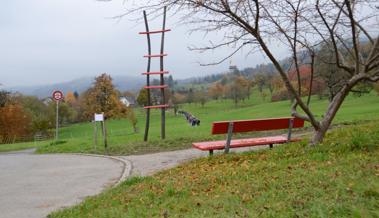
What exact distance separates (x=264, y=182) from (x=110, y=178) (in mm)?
5019

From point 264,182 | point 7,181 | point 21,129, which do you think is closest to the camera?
point 264,182

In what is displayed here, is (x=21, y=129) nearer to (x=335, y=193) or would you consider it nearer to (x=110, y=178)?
(x=110, y=178)

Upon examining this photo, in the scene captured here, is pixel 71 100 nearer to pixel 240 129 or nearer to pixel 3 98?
pixel 3 98

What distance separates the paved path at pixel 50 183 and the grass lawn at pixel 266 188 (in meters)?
0.90

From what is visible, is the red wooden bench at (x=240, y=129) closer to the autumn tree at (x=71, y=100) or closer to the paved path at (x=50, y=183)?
the paved path at (x=50, y=183)

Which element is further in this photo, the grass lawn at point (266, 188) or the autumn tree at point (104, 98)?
the autumn tree at point (104, 98)

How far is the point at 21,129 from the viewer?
6462 cm

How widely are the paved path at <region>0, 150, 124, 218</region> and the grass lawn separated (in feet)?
2.96

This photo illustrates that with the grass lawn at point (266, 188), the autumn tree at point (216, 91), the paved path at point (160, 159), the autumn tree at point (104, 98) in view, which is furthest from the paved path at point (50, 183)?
the autumn tree at point (216, 91)

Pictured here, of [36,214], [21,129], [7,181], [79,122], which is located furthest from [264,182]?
[79,122]

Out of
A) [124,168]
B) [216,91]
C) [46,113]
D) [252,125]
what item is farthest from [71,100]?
[252,125]

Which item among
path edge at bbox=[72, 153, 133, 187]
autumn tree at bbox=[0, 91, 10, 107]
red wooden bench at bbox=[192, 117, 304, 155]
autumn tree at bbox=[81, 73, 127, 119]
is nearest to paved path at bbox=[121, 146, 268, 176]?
path edge at bbox=[72, 153, 133, 187]

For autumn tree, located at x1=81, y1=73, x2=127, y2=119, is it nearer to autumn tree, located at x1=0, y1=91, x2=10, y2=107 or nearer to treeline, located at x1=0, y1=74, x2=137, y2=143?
treeline, located at x1=0, y1=74, x2=137, y2=143

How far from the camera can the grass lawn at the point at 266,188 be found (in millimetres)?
5078
